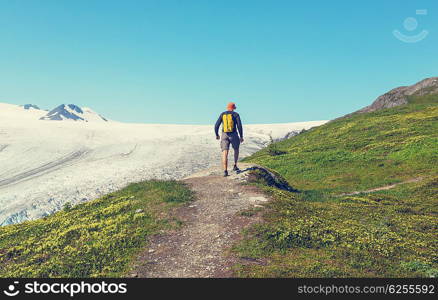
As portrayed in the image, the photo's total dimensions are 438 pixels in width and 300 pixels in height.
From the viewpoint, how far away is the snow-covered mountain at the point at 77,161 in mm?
35375

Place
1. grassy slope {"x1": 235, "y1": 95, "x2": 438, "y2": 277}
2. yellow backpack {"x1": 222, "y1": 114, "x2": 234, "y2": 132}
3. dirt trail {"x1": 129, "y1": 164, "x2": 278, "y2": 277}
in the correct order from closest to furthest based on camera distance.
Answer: dirt trail {"x1": 129, "y1": 164, "x2": 278, "y2": 277}
grassy slope {"x1": 235, "y1": 95, "x2": 438, "y2": 277}
yellow backpack {"x1": 222, "y1": 114, "x2": 234, "y2": 132}

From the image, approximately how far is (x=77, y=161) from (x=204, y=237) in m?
46.7

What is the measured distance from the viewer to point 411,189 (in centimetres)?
2003

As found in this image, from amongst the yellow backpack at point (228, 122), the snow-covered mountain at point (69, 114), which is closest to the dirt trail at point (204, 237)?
the yellow backpack at point (228, 122)

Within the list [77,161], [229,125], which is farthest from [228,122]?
[77,161]

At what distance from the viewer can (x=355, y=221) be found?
12906 millimetres

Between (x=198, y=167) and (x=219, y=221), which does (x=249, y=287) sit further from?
(x=198, y=167)

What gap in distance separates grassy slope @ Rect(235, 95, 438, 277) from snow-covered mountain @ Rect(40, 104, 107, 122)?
472 ft

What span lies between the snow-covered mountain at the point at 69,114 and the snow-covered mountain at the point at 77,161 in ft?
277

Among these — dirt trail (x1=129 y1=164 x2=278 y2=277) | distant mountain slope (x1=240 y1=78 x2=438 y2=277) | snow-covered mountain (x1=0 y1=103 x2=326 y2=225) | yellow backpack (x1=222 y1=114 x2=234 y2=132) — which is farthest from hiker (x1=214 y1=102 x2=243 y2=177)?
snow-covered mountain (x1=0 y1=103 x2=326 y2=225)

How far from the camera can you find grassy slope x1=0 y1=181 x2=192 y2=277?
374 inches

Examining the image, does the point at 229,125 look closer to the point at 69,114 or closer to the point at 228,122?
the point at 228,122

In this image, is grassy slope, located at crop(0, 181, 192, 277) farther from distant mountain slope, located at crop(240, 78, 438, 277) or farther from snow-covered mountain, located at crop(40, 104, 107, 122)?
snow-covered mountain, located at crop(40, 104, 107, 122)

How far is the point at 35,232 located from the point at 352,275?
39.2 feet
